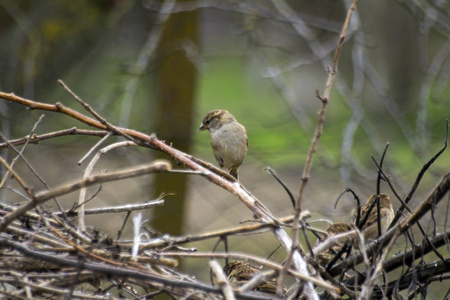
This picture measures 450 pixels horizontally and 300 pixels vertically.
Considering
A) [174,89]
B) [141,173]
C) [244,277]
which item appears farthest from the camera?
[174,89]

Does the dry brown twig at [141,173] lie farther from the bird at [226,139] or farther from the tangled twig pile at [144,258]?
Result: the bird at [226,139]

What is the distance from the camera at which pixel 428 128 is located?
4.51 m

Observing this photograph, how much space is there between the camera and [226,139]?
457cm

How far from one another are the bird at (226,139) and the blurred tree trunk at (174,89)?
45cm

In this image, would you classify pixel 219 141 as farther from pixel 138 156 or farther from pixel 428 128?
pixel 428 128

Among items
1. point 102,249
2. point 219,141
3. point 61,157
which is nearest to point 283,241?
point 102,249

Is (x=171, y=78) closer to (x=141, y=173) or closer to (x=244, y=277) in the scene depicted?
(x=244, y=277)

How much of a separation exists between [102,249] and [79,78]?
13.7 feet

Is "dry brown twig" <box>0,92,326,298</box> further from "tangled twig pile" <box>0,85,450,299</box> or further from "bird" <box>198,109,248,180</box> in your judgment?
"bird" <box>198,109,248,180</box>

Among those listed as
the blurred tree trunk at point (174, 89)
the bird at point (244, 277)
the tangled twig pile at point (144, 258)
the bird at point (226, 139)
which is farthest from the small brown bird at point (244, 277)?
the blurred tree trunk at point (174, 89)

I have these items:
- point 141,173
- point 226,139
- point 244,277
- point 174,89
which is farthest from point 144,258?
point 174,89

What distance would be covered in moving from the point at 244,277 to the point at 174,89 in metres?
3.12

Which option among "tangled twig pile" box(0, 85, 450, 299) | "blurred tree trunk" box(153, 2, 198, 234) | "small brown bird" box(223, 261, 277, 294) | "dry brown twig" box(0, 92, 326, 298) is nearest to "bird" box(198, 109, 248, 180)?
"blurred tree trunk" box(153, 2, 198, 234)

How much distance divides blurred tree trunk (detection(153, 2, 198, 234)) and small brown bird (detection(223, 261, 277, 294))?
274 centimetres
